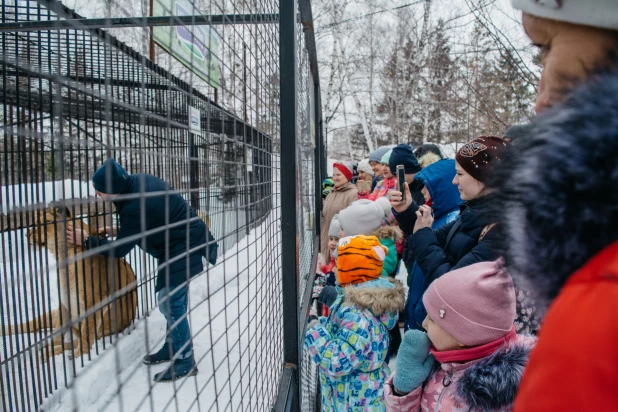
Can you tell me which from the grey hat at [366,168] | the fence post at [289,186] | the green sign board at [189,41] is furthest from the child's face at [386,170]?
the green sign board at [189,41]

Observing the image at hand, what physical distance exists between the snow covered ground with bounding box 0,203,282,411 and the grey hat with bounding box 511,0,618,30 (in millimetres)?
780

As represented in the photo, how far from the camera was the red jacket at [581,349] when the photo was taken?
0.42m

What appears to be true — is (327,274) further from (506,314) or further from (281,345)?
(506,314)

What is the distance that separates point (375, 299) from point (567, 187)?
69.8 inches

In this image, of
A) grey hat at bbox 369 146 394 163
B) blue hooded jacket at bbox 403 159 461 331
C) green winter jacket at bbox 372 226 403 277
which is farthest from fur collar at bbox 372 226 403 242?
grey hat at bbox 369 146 394 163

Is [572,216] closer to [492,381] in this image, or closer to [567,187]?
[567,187]

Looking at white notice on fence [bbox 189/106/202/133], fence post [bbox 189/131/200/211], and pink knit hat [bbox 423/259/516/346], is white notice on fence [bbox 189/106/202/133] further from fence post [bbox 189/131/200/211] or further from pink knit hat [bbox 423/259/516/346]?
pink knit hat [bbox 423/259/516/346]

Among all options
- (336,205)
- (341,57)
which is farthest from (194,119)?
(341,57)

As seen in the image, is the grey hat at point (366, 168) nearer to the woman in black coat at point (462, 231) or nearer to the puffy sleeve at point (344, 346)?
the woman in black coat at point (462, 231)

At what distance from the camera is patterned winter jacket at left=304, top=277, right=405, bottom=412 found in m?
2.11

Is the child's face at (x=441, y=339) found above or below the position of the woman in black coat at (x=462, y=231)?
below

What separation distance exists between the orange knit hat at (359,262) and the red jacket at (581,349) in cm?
195

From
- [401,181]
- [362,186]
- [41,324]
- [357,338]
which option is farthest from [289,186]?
[362,186]

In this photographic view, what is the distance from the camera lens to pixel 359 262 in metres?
2.43
